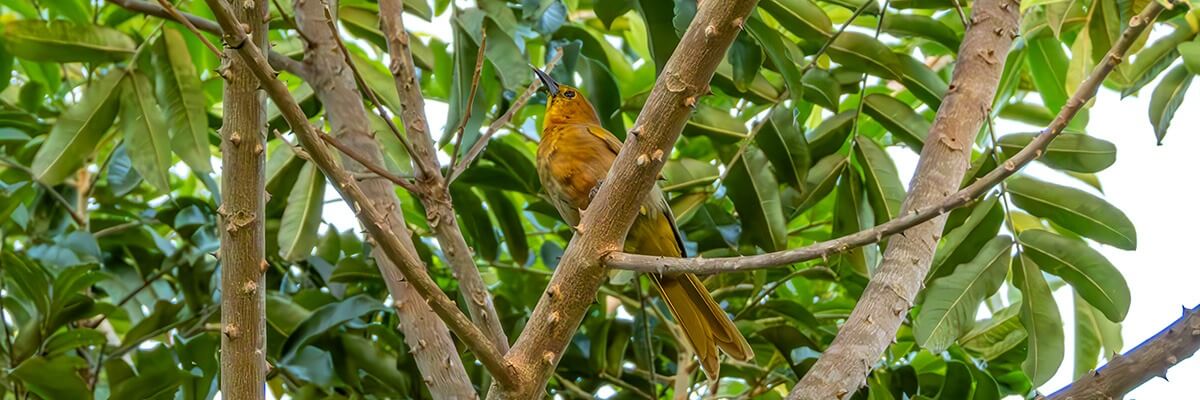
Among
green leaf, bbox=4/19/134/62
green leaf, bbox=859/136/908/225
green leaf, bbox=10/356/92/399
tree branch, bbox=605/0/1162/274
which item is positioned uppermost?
green leaf, bbox=4/19/134/62

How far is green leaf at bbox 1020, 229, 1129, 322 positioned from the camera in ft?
7.97

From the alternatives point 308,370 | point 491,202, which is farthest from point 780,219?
point 308,370

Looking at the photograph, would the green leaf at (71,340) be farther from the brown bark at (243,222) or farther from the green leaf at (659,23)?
the green leaf at (659,23)

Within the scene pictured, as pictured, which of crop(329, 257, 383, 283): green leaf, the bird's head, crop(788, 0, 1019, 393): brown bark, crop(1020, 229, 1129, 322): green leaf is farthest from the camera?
the bird's head

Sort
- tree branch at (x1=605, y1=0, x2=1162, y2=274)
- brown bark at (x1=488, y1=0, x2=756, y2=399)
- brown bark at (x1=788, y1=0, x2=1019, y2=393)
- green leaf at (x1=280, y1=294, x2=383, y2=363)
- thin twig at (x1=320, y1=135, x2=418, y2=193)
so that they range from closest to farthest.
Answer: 1. tree branch at (x1=605, y1=0, x2=1162, y2=274)
2. brown bark at (x1=488, y1=0, x2=756, y2=399)
3. thin twig at (x1=320, y1=135, x2=418, y2=193)
4. brown bark at (x1=788, y1=0, x2=1019, y2=393)
5. green leaf at (x1=280, y1=294, x2=383, y2=363)

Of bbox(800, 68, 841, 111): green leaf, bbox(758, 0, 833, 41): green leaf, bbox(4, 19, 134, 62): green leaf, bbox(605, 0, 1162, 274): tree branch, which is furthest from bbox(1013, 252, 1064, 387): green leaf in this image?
bbox(4, 19, 134, 62): green leaf

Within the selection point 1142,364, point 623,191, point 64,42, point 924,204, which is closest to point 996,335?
point 924,204

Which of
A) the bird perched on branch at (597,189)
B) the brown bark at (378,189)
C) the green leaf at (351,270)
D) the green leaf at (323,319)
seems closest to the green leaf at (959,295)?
the bird perched on branch at (597,189)

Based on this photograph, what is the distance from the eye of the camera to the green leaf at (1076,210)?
2.51m

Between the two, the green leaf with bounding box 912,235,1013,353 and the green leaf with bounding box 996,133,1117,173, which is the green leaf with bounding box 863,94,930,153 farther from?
the green leaf with bounding box 912,235,1013,353

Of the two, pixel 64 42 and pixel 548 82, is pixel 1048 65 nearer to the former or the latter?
pixel 548 82

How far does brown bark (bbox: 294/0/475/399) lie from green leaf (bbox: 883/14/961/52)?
4.01ft

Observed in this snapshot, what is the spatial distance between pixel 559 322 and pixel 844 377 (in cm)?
60

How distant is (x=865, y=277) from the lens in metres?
2.91
